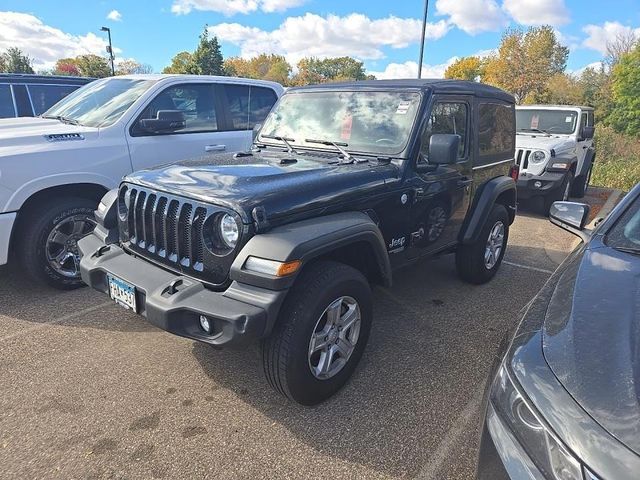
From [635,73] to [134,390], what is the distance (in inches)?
1634

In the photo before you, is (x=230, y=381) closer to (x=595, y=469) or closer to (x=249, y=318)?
(x=249, y=318)

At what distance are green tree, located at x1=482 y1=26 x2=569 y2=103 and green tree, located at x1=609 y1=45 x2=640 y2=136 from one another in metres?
5.13

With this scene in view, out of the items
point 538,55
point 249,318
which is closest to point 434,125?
point 249,318

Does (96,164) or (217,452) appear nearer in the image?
(217,452)

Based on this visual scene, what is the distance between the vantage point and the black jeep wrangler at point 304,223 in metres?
2.39

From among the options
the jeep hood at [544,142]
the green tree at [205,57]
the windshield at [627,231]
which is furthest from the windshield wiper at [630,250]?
the green tree at [205,57]

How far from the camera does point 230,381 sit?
2973mm

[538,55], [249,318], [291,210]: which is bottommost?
[249,318]

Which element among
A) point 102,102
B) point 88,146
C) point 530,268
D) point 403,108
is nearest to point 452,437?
point 403,108

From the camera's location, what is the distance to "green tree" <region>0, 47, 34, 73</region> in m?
36.0

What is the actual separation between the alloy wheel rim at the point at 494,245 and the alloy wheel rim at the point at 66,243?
3830mm

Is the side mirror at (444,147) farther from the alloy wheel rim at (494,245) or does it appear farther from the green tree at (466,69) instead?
the green tree at (466,69)

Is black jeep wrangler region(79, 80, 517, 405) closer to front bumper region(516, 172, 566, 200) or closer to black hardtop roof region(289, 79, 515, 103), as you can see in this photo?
black hardtop roof region(289, 79, 515, 103)

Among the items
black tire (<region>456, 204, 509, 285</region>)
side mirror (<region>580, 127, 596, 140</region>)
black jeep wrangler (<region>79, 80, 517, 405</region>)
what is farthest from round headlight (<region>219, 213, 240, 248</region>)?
side mirror (<region>580, 127, 596, 140</region>)
